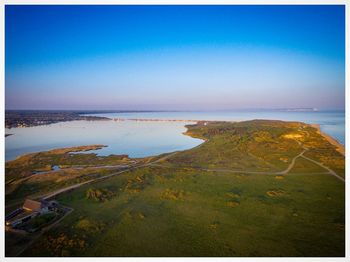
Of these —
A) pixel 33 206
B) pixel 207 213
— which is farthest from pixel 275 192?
pixel 33 206

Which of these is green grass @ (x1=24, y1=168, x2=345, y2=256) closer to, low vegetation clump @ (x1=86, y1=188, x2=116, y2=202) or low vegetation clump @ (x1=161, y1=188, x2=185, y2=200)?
low vegetation clump @ (x1=161, y1=188, x2=185, y2=200)

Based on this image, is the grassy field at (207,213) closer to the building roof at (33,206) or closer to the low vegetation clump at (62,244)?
the low vegetation clump at (62,244)

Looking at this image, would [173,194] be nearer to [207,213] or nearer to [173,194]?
[173,194]

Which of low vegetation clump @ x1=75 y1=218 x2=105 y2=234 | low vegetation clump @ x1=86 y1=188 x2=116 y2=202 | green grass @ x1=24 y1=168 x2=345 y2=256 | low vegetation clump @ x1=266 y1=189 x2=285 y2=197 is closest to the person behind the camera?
green grass @ x1=24 y1=168 x2=345 y2=256

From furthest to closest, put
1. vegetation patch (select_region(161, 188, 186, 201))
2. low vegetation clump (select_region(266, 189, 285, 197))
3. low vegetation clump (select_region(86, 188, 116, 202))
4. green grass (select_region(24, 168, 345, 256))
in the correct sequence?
low vegetation clump (select_region(266, 189, 285, 197)), vegetation patch (select_region(161, 188, 186, 201)), low vegetation clump (select_region(86, 188, 116, 202)), green grass (select_region(24, 168, 345, 256))

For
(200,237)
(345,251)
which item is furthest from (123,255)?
(345,251)

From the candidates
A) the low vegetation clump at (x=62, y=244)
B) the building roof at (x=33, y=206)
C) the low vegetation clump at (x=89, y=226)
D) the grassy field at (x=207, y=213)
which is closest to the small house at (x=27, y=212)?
the building roof at (x=33, y=206)

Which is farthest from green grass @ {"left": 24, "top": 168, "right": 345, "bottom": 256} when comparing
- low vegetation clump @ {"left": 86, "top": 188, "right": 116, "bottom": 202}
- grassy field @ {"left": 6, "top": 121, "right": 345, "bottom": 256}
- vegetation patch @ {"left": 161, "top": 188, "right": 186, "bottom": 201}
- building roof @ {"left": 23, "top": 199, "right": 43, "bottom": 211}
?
building roof @ {"left": 23, "top": 199, "right": 43, "bottom": 211}
